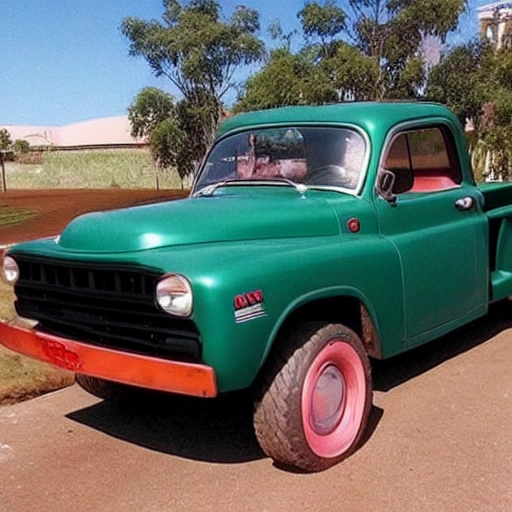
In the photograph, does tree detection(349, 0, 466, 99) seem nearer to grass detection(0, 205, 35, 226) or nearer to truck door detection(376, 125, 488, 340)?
grass detection(0, 205, 35, 226)

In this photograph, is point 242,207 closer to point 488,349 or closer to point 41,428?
point 41,428

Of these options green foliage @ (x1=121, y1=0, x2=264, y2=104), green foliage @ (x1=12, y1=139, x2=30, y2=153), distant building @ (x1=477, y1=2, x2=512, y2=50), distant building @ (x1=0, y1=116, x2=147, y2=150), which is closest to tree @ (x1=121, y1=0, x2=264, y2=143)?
green foliage @ (x1=121, y1=0, x2=264, y2=104)

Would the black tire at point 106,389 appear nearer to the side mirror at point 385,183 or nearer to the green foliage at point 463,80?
the side mirror at point 385,183

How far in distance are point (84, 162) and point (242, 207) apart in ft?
122

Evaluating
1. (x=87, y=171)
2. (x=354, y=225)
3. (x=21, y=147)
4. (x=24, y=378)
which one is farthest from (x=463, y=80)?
(x=21, y=147)

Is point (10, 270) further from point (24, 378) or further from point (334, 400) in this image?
point (334, 400)

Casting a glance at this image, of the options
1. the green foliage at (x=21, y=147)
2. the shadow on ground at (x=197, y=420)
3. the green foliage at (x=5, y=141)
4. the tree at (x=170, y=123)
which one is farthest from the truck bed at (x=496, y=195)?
the green foliage at (x=21, y=147)

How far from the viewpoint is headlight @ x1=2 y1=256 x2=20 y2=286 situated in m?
3.97

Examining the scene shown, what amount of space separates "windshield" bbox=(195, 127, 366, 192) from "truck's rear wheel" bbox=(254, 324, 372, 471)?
3.37ft

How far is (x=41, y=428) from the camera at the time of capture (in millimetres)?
4254

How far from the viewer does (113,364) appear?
3.37 meters

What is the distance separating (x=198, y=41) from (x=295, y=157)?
2120 cm

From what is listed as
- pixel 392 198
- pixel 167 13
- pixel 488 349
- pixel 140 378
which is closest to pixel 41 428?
pixel 140 378

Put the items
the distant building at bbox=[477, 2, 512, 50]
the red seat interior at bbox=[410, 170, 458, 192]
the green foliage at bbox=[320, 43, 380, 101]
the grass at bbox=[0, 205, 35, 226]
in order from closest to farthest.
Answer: the red seat interior at bbox=[410, 170, 458, 192] → the grass at bbox=[0, 205, 35, 226] → the green foliage at bbox=[320, 43, 380, 101] → the distant building at bbox=[477, 2, 512, 50]
